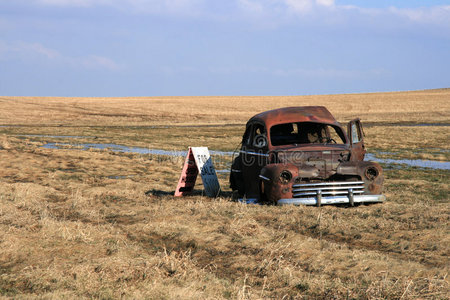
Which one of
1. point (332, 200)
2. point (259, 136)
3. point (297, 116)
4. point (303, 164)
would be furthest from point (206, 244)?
point (297, 116)

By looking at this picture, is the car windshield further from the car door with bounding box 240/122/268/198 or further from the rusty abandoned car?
the car door with bounding box 240/122/268/198

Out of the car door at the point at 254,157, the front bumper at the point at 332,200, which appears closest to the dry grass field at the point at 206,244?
the front bumper at the point at 332,200

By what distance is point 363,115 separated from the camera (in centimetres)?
6209

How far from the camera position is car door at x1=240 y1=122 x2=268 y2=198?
36.2ft

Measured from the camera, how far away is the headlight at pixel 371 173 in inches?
397

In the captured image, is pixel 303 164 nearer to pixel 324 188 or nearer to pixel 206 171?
pixel 324 188

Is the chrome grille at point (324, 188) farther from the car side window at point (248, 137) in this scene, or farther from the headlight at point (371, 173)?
the car side window at point (248, 137)

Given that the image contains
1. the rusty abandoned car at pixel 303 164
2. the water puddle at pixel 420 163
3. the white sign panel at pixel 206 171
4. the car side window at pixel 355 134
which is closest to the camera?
the rusty abandoned car at pixel 303 164

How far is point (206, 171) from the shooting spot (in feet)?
39.8

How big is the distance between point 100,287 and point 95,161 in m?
14.6

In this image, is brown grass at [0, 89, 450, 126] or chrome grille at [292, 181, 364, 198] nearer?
chrome grille at [292, 181, 364, 198]

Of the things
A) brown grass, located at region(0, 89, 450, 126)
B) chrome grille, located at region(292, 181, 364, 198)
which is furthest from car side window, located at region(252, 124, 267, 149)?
brown grass, located at region(0, 89, 450, 126)

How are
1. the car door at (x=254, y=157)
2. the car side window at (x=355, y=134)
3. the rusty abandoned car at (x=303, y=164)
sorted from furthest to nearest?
the car side window at (x=355, y=134), the car door at (x=254, y=157), the rusty abandoned car at (x=303, y=164)

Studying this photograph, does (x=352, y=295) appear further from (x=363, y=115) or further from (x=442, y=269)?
(x=363, y=115)
